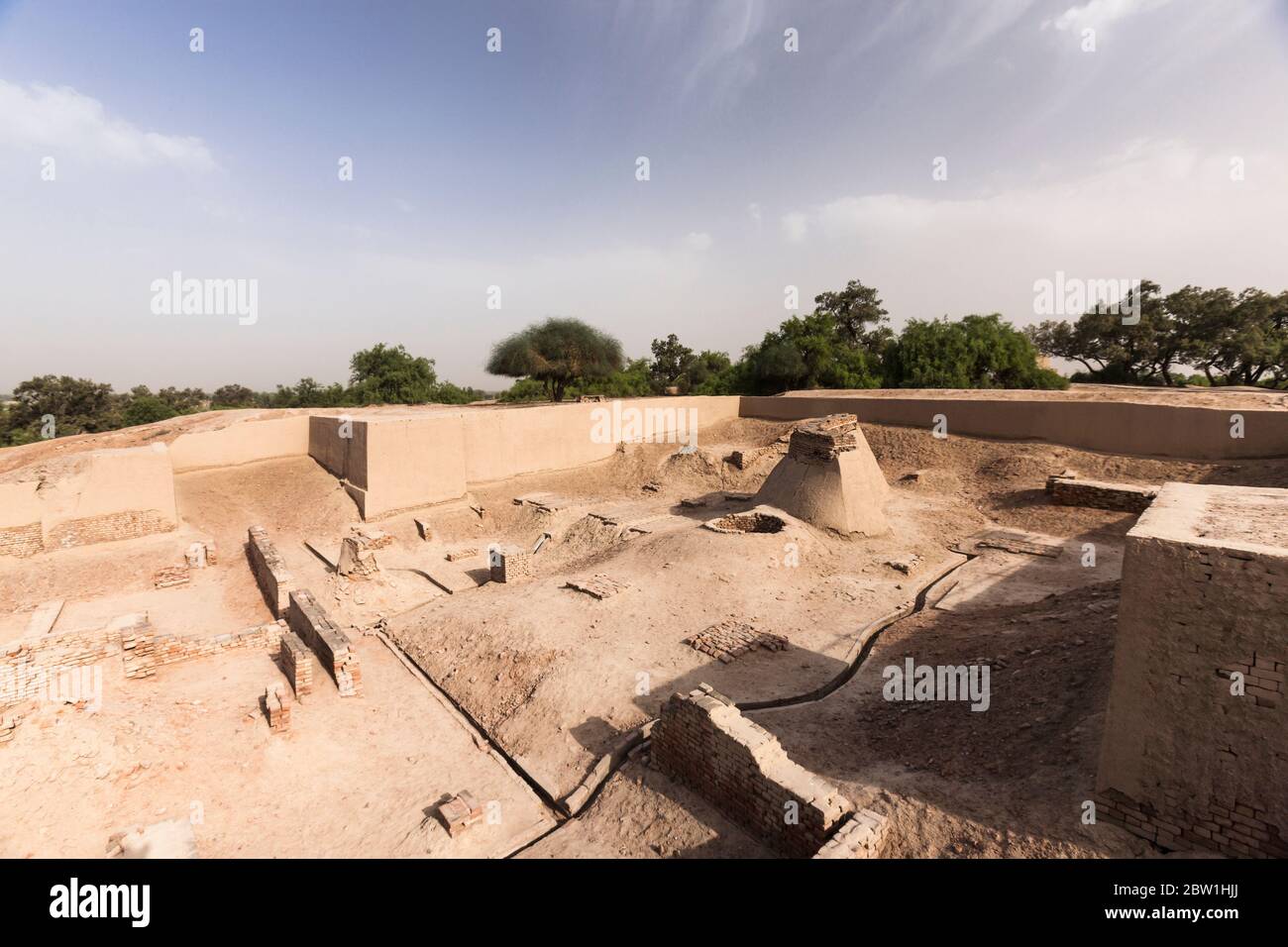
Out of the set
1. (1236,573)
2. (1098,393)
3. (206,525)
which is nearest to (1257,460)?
(1098,393)

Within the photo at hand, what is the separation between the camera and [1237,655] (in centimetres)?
328

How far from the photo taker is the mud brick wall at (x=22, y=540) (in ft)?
34.0

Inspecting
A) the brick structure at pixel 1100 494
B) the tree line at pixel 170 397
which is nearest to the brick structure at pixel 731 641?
the brick structure at pixel 1100 494

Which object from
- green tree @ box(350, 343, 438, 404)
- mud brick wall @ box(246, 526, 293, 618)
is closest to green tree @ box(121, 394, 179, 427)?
green tree @ box(350, 343, 438, 404)

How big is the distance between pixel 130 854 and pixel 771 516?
9544 mm

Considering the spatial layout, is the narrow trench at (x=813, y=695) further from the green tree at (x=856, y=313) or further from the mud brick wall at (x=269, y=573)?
the green tree at (x=856, y=313)

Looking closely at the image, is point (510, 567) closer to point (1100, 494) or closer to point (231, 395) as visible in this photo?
point (1100, 494)

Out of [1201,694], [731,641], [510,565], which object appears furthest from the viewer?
[510,565]

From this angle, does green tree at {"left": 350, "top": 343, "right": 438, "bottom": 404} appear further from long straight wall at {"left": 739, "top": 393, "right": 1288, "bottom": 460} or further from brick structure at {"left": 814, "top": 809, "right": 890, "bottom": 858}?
brick structure at {"left": 814, "top": 809, "right": 890, "bottom": 858}

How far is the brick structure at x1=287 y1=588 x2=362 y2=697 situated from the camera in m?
6.78

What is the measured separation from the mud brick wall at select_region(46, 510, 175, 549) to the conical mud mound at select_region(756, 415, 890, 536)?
506 inches

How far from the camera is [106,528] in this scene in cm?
1140

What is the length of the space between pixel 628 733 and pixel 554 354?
22765 millimetres

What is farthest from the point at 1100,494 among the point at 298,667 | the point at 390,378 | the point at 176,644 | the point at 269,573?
the point at 390,378
